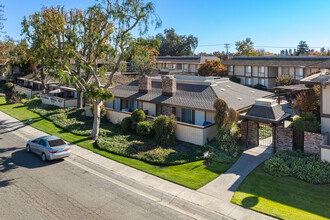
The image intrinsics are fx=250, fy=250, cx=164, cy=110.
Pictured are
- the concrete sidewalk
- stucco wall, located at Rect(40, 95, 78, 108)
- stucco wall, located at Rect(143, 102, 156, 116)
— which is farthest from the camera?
stucco wall, located at Rect(40, 95, 78, 108)

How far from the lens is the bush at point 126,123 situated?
24.9 meters

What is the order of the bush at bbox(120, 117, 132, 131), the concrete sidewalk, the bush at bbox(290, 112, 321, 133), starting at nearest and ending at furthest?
the concrete sidewalk < the bush at bbox(290, 112, 321, 133) < the bush at bbox(120, 117, 132, 131)

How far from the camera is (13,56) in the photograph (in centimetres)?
5378

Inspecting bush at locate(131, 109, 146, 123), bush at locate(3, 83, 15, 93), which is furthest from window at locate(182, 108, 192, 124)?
bush at locate(3, 83, 15, 93)

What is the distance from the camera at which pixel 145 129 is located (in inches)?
908

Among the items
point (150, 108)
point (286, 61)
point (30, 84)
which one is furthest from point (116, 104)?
point (30, 84)

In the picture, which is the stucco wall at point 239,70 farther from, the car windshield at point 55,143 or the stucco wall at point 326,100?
the car windshield at point 55,143

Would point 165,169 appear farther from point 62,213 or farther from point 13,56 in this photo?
point 13,56

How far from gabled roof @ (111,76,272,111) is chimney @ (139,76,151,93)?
55cm

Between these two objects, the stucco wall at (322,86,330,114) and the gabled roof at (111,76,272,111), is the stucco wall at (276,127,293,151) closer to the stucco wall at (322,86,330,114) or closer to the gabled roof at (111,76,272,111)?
the stucco wall at (322,86,330,114)

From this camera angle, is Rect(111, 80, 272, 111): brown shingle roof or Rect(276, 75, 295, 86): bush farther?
Rect(276, 75, 295, 86): bush

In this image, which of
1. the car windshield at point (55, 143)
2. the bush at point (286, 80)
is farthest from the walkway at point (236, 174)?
the bush at point (286, 80)

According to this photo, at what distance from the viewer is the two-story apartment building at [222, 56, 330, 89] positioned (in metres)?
44.0

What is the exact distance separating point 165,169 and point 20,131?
62.2ft
